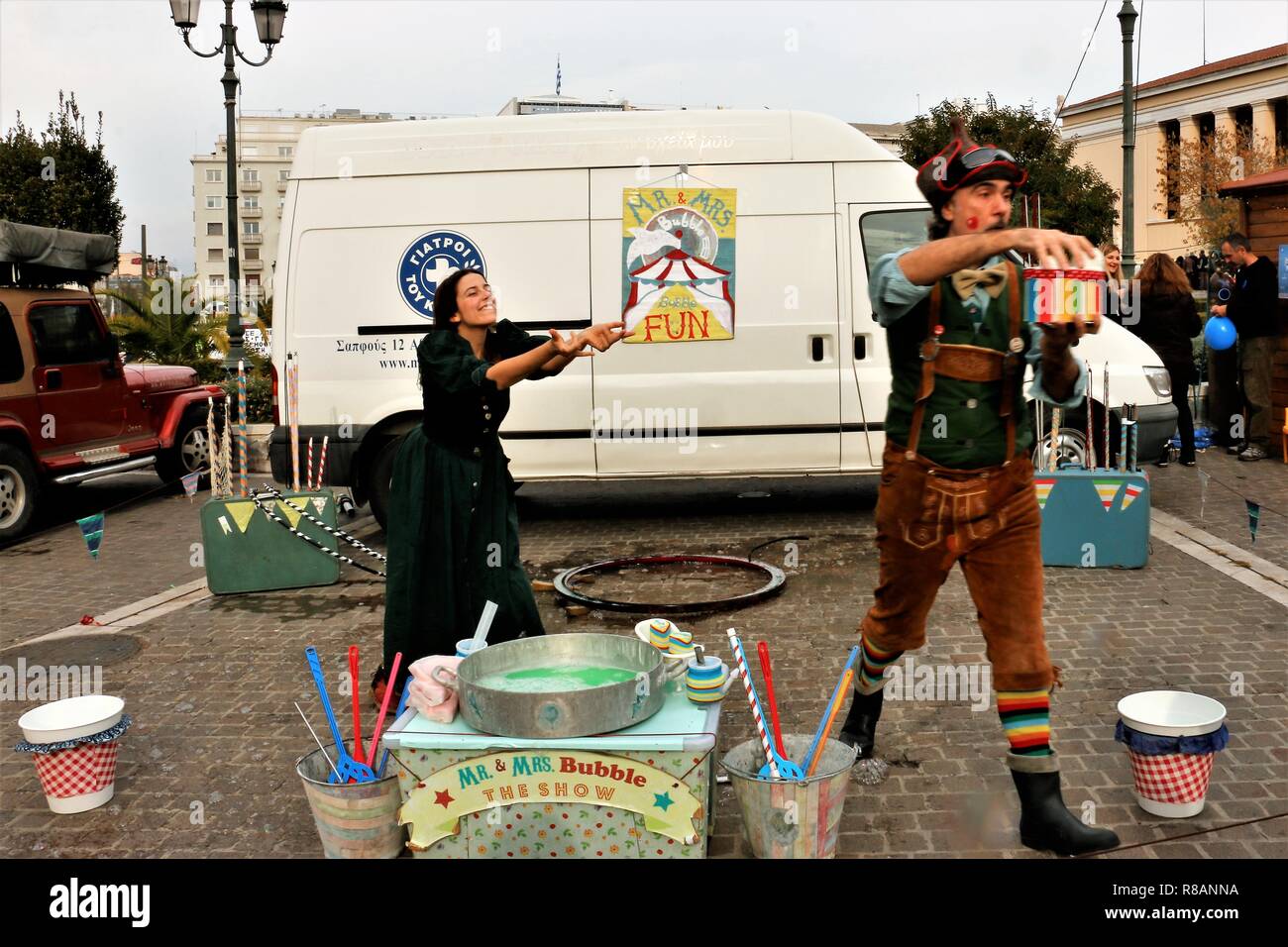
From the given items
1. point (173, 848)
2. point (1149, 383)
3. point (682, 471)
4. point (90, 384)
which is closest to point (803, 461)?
point (682, 471)

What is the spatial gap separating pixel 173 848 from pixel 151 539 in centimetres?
674

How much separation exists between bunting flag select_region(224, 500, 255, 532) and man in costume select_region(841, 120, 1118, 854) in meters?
5.19

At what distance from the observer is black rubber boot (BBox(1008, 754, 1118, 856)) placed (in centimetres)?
378

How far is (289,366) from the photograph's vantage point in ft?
30.3

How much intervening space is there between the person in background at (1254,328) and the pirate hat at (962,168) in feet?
31.5

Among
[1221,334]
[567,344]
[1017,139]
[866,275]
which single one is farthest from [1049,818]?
[1017,139]

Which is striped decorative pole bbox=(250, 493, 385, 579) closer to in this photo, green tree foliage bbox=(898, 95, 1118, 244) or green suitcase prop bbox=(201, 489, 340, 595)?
green suitcase prop bbox=(201, 489, 340, 595)

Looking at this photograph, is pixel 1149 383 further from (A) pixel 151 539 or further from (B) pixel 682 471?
(A) pixel 151 539

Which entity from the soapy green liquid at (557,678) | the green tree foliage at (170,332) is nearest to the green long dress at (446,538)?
the soapy green liquid at (557,678)

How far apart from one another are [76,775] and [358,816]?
1326 millimetres

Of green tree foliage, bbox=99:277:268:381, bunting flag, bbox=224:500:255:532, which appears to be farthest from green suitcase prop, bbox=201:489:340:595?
green tree foliage, bbox=99:277:268:381

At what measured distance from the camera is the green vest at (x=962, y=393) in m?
3.81

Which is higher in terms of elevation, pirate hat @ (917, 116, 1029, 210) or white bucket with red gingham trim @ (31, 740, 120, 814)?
pirate hat @ (917, 116, 1029, 210)

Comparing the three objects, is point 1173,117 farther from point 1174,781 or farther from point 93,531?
point 1174,781
